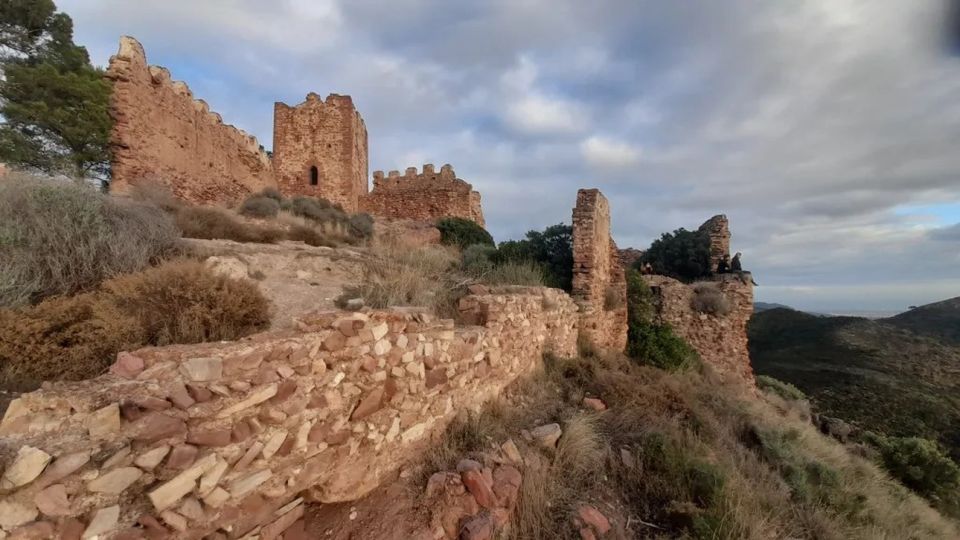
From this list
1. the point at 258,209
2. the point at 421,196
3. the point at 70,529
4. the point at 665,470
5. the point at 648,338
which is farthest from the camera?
the point at 421,196

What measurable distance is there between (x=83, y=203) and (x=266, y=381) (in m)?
4.71

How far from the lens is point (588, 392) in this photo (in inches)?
238

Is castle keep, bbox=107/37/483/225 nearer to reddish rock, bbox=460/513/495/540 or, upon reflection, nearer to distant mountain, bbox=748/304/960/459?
reddish rock, bbox=460/513/495/540

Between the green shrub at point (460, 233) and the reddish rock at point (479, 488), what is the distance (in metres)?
12.8

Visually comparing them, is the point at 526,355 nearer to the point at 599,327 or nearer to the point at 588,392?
the point at 588,392

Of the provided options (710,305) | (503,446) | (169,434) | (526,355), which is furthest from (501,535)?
(710,305)

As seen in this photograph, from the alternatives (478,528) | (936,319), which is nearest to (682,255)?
(478,528)

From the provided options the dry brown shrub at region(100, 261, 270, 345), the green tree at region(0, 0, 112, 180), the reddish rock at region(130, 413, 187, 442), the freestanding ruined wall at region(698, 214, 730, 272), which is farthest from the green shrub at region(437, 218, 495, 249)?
the reddish rock at region(130, 413, 187, 442)

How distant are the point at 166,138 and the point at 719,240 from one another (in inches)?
624

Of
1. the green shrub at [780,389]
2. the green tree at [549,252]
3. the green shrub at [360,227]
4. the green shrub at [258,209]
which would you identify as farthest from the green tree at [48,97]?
the green shrub at [780,389]

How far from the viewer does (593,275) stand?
9023mm

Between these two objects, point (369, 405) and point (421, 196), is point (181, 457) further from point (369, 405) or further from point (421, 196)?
point (421, 196)

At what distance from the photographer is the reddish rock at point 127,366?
2.36 meters

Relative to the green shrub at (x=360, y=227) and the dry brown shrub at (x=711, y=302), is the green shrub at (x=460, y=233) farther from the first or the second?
the dry brown shrub at (x=711, y=302)
